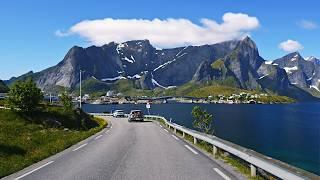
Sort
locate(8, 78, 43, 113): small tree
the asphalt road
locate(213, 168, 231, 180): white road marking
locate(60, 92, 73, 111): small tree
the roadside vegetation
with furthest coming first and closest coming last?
locate(60, 92, 73, 111): small tree < locate(8, 78, 43, 113): small tree < the roadside vegetation < the asphalt road < locate(213, 168, 231, 180): white road marking

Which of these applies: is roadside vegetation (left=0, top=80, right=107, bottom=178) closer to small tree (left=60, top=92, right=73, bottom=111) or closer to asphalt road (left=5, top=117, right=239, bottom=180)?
small tree (left=60, top=92, right=73, bottom=111)

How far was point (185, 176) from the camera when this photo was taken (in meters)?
12.3

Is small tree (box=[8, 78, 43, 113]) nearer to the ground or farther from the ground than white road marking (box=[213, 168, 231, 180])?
farther from the ground

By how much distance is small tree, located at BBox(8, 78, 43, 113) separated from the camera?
47.6 m

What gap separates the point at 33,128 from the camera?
37000mm

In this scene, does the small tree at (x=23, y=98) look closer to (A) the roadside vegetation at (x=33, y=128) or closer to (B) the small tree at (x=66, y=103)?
(A) the roadside vegetation at (x=33, y=128)

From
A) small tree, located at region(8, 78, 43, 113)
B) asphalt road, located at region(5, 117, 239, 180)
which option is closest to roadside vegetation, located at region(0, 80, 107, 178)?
small tree, located at region(8, 78, 43, 113)

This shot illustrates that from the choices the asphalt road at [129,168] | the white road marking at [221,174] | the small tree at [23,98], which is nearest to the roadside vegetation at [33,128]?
the small tree at [23,98]

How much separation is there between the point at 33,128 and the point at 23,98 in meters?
11.7

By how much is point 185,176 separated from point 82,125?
144 ft

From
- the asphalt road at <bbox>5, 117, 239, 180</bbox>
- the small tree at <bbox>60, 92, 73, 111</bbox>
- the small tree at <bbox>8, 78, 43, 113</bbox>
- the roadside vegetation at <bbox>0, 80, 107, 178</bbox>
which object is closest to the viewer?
the asphalt road at <bbox>5, 117, 239, 180</bbox>

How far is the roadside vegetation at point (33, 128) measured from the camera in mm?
19141

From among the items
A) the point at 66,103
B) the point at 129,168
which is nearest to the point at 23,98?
the point at 66,103

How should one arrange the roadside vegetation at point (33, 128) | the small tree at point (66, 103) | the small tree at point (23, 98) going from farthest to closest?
the small tree at point (66, 103), the small tree at point (23, 98), the roadside vegetation at point (33, 128)
